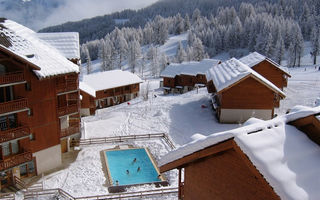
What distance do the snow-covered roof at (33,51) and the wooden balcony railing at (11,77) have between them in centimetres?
115

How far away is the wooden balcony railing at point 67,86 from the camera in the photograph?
87.6ft

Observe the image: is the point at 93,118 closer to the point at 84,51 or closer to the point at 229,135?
the point at 229,135

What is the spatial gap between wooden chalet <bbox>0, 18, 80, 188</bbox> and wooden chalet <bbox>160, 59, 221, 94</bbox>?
46.9 metres

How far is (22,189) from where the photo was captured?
23.1 m

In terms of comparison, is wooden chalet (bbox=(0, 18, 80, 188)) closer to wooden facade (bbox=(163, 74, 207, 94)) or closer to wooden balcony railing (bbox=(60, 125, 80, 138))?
wooden balcony railing (bbox=(60, 125, 80, 138))

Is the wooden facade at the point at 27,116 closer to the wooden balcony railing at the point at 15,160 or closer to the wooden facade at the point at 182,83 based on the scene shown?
the wooden balcony railing at the point at 15,160

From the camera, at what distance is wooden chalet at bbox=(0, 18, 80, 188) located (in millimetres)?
22562

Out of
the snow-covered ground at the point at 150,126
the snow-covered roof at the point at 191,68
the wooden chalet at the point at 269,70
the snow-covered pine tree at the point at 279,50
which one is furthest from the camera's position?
the snow-covered pine tree at the point at 279,50

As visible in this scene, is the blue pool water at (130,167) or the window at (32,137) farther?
the blue pool water at (130,167)

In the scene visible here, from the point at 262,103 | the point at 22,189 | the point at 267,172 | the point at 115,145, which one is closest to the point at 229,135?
the point at 267,172

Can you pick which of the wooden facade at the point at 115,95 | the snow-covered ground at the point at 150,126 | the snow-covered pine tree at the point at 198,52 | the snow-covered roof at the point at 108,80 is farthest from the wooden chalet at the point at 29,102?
the snow-covered pine tree at the point at 198,52

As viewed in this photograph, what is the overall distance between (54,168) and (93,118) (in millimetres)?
17028

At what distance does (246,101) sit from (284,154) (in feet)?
96.2

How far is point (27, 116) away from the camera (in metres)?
24.0
